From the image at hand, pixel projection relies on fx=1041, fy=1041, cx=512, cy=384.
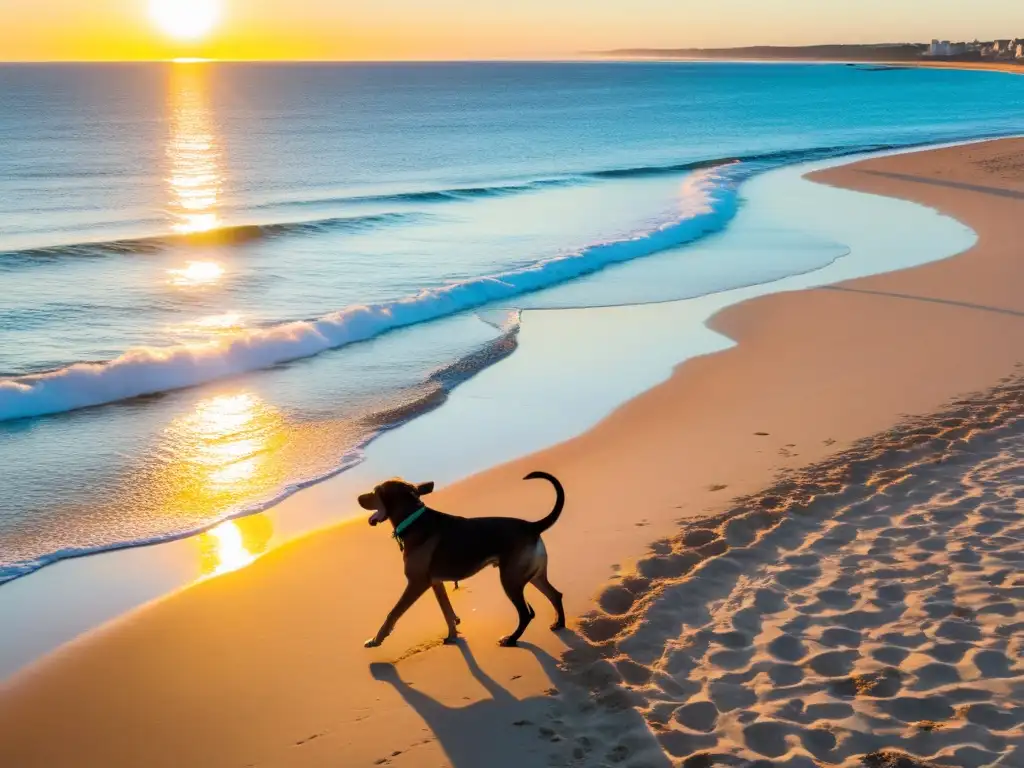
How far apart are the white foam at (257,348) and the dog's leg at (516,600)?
680 centimetres

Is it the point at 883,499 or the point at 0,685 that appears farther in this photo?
the point at 883,499

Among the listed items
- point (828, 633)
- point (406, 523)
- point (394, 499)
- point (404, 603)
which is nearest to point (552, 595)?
point (404, 603)

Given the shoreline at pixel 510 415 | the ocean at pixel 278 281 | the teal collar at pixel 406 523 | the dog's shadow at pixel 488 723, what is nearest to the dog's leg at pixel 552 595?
the dog's shadow at pixel 488 723

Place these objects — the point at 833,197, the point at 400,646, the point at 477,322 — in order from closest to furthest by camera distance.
→ the point at 400,646
the point at 477,322
the point at 833,197

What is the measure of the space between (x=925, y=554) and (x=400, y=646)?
3068mm

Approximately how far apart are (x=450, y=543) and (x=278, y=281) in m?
12.9

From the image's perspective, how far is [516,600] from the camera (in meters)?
5.41

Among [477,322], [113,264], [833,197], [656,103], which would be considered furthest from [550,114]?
[477,322]

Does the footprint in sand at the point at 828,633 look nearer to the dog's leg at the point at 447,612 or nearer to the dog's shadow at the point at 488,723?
the dog's shadow at the point at 488,723

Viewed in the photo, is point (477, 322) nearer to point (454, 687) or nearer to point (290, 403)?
point (290, 403)

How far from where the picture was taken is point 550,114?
73812 mm

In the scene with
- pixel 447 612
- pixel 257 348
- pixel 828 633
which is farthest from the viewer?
pixel 257 348

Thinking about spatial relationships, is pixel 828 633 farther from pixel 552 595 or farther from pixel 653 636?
pixel 552 595

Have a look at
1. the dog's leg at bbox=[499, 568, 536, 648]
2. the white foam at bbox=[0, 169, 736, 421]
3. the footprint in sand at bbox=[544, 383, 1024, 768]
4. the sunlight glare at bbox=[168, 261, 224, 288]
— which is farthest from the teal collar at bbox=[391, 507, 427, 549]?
the sunlight glare at bbox=[168, 261, 224, 288]
